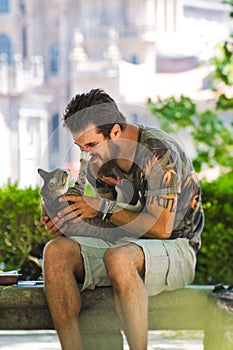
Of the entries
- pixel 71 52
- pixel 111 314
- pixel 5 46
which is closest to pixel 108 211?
pixel 111 314

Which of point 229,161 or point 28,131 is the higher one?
point 229,161

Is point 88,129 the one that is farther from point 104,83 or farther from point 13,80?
point 13,80

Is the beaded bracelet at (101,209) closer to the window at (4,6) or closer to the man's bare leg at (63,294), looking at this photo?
the man's bare leg at (63,294)

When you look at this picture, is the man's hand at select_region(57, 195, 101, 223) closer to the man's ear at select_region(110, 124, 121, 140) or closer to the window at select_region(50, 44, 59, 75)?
the man's ear at select_region(110, 124, 121, 140)

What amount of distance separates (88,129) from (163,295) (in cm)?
64

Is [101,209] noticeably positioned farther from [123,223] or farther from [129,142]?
[129,142]

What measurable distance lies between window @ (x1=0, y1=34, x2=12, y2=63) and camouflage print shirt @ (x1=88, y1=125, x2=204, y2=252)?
3398cm

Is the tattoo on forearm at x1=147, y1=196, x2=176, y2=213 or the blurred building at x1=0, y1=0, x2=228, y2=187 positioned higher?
the tattoo on forearm at x1=147, y1=196, x2=176, y2=213

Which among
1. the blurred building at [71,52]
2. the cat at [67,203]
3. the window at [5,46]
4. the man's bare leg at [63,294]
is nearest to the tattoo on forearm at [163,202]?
the cat at [67,203]

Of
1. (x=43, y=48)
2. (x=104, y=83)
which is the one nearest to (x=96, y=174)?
(x=104, y=83)

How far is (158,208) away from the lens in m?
3.37

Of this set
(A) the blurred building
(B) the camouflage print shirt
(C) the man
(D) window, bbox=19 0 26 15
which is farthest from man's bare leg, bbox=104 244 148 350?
(D) window, bbox=19 0 26 15

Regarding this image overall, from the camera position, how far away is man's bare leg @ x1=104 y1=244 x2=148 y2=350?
319cm

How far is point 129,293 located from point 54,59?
3481 cm
